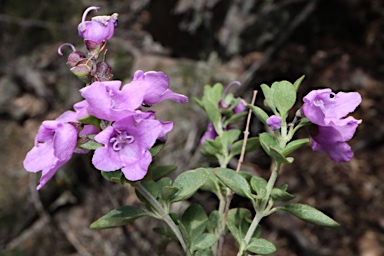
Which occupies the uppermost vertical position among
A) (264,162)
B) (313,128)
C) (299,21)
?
(313,128)

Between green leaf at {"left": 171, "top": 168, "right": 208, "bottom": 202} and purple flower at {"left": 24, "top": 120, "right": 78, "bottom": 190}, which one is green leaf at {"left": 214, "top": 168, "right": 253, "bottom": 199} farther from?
Answer: purple flower at {"left": 24, "top": 120, "right": 78, "bottom": 190}

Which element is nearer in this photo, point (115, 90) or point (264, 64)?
point (115, 90)

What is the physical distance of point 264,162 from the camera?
109 inches

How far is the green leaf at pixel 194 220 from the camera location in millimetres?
892

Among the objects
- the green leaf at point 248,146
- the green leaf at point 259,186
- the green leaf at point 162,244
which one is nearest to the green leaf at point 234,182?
the green leaf at point 259,186

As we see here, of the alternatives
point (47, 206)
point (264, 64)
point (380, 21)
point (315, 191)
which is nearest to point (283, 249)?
point (315, 191)

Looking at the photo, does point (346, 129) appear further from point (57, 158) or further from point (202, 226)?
point (57, 158)

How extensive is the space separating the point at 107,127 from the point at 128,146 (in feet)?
0.15

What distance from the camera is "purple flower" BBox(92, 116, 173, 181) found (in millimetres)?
703

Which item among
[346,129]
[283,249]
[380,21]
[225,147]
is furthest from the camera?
[380,21]

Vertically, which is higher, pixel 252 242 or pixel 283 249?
pixel 252 242

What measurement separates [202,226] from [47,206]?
6.75ft

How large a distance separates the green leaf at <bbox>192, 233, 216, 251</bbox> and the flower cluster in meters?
0.19

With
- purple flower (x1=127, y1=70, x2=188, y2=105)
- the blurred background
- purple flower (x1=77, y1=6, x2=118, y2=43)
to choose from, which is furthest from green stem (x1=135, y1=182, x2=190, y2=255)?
the blurred background
